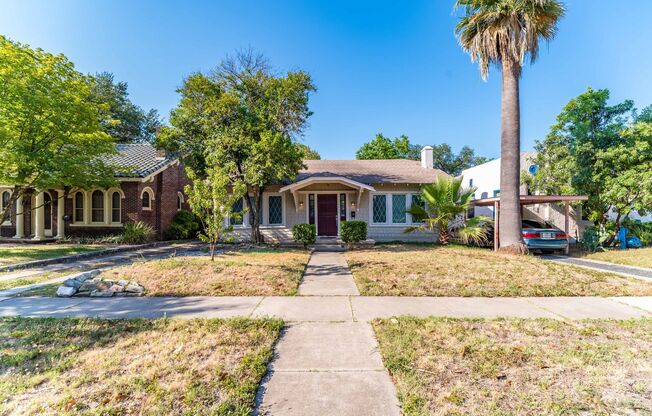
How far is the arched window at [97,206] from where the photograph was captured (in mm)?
14961

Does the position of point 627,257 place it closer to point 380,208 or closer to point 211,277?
point 380,208

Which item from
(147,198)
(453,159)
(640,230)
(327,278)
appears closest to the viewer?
(327,278)

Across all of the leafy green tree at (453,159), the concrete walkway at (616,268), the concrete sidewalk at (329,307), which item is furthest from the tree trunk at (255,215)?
the leafy green tree at (453,159)

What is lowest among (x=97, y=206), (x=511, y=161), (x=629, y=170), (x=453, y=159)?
(x=97, y=206)

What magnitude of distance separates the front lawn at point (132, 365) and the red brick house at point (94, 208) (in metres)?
11.5

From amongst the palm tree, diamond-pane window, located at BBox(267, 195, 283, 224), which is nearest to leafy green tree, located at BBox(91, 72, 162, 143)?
diamond-pane window, located at BBox(267, 195, 283, 224)

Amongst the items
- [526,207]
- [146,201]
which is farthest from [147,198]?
[526,207]

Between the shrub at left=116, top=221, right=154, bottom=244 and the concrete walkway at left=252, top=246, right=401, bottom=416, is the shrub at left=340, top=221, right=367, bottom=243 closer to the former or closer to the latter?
the concrete walkway at left=252, top=246, right=401, bottom=416

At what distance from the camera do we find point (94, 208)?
15.0 m

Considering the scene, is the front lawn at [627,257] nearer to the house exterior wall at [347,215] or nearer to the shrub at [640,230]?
the shrub at [640,230]

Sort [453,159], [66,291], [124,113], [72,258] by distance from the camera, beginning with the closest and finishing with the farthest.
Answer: [66,291] → [72,258] → [124,113] → [453,159]

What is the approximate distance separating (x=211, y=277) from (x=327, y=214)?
9.21m

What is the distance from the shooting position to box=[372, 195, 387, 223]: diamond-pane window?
51.7 ft

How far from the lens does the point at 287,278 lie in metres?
6.98
